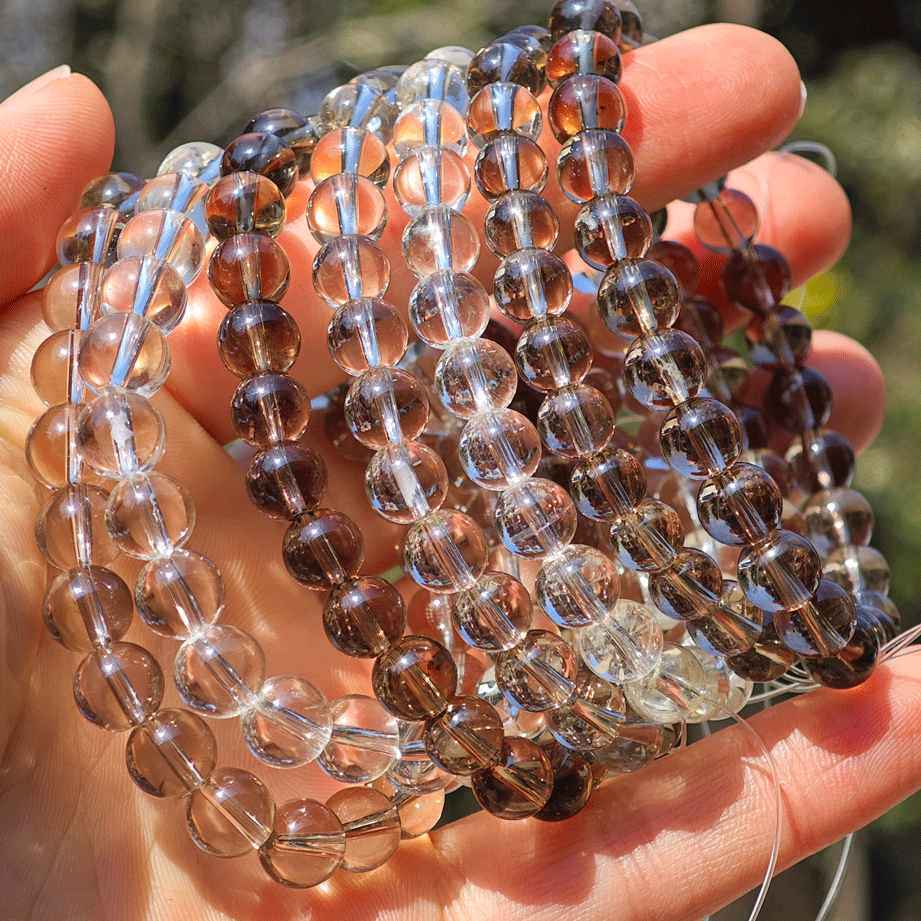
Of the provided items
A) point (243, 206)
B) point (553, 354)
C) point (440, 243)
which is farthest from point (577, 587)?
point (243, 206)

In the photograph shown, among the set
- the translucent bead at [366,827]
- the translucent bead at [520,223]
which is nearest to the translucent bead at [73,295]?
the translucent bead at [520,223]

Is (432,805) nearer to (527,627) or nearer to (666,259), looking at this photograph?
(527,627)

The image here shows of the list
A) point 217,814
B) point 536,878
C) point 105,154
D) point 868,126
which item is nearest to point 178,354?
point 105,154

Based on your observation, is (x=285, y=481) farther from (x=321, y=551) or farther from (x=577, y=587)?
(x=577, y=587)

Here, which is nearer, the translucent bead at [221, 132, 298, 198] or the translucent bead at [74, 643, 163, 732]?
the translucent bead at [74, 643, 163, 732]

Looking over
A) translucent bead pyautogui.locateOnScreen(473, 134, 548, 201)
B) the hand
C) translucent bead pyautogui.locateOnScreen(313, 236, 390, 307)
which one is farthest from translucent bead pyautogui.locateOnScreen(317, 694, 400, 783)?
translucent bead pyautogui.locateOnScreen(473, 134, 548, 201)

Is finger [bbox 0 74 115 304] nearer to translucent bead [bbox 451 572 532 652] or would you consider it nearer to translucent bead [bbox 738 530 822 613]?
translucent bead [bbox 451 572 532 652]
